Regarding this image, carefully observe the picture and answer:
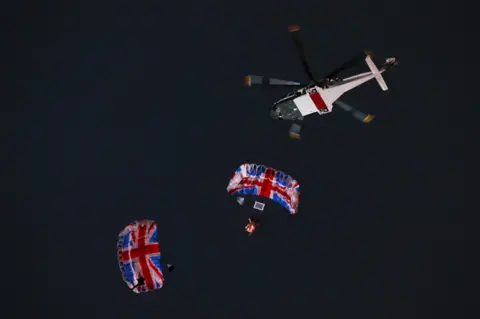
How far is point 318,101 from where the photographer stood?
1545 inches

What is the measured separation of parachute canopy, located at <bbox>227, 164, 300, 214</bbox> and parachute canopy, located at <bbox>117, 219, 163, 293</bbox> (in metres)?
7.19

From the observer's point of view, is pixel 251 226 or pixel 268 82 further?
pixel 251 226

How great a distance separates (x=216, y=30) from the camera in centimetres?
4544

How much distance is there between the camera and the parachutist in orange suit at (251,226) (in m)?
39.5

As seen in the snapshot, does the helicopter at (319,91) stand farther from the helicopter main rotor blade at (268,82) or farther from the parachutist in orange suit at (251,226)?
the parachutist in orange suit at (251,226)

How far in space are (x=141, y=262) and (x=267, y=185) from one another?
10.6 m

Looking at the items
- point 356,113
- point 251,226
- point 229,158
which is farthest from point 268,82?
point 251,226

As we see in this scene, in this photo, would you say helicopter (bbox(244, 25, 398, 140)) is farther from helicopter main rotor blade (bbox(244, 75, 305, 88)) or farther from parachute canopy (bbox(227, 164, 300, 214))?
parachute canopy (bbox(227, 164, 300, 214))

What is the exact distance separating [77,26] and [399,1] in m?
27.6

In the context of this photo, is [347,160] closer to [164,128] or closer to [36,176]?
[164,128]

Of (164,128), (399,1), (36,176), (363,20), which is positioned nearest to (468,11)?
(399,1)

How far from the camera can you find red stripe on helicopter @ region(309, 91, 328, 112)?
39.0 meters

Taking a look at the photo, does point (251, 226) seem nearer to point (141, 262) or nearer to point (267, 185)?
point (267, 185)

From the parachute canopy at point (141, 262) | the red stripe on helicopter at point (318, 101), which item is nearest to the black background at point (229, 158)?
the parachute canopy at point (141, 262)
